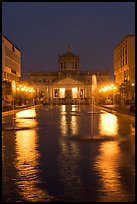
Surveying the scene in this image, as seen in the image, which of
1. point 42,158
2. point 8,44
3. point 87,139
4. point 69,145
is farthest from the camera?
point 8,44

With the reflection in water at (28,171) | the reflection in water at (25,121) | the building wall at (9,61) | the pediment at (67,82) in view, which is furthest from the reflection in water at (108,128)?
the pediment at (67,82)

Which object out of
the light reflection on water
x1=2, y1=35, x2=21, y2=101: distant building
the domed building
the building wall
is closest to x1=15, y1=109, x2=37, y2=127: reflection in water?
the light reflection on water

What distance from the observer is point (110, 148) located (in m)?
12.0

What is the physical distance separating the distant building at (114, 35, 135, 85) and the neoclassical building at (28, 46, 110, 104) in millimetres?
20959

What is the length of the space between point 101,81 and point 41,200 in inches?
4986

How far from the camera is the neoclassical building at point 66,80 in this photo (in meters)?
128

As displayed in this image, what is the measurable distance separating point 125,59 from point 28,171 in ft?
275

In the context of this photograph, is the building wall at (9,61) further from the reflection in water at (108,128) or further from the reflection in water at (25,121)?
the reflection in water at (108,128)

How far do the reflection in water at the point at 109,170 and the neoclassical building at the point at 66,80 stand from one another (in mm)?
108623

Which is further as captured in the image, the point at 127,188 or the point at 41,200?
the point at 127,188

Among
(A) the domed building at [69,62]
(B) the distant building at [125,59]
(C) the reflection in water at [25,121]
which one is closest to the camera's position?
(C) the reflection in water at [25,121]

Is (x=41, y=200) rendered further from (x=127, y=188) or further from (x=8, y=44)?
(x=8, y=44)

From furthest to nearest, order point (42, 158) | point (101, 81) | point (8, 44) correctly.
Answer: point (101, 81) < point (8, 44) < point (42, 158)

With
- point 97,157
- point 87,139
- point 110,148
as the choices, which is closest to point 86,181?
point 97,157
